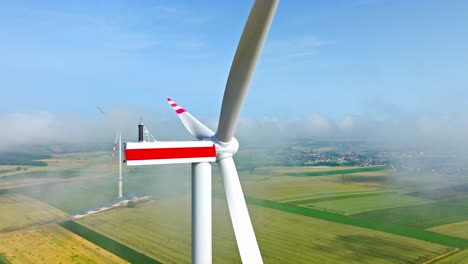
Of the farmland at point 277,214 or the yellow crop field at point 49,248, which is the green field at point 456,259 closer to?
the farmland at point 277,214

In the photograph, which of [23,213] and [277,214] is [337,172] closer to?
[277,214]

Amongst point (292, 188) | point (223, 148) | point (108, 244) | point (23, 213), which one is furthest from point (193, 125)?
point (292, 188)

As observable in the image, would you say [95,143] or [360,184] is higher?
[95,143]

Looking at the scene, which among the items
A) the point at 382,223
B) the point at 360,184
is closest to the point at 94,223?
the point at 382,223

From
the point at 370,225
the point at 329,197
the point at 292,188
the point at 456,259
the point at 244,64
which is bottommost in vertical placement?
the point at 370,225

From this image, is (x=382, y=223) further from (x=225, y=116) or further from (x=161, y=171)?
(x=161, y=171)

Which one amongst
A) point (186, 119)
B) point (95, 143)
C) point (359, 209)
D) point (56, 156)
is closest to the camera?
point (186, 119)

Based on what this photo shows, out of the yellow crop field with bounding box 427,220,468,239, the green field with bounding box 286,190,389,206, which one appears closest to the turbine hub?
the yellow crop field with bounding box 427,220,468,239

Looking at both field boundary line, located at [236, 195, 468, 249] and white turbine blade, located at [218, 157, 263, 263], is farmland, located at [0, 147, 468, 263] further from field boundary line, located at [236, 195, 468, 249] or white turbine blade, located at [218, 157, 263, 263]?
white turbine blade, located at [218, 157, 263, 263]
